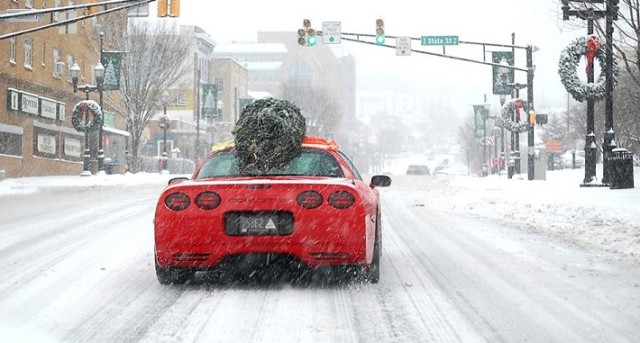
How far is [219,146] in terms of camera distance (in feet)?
24.1

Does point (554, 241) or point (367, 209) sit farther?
point (554, 241)

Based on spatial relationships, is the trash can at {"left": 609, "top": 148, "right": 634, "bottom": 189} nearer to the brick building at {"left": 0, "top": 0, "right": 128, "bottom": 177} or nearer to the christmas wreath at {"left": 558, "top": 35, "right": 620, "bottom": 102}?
the christmas wreath at {"left": 558, "top": 35, "right": 620, "bottom": 102}

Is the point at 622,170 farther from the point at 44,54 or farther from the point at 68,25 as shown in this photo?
the point at 44,54

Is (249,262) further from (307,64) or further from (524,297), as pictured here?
(307,64)

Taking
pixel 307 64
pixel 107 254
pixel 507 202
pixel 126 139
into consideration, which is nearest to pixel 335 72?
pixel 307 64

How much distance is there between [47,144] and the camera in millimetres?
42250

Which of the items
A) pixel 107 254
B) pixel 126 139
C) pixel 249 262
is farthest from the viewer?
pixel 126 139

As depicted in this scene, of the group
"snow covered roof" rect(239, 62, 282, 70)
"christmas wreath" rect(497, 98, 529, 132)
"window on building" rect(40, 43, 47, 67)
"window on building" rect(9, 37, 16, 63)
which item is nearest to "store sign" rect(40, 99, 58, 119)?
"window on building" rect(40, 43, 47, 67)

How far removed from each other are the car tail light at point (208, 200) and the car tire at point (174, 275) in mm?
585

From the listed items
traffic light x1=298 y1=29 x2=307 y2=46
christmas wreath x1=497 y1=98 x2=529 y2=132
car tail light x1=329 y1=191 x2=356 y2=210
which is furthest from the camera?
christmas wreath x1=497 y1=98 x2=529 y2=132

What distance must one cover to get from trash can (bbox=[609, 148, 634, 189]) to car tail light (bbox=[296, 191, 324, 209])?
499 inches

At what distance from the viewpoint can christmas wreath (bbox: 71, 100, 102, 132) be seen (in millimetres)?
36062

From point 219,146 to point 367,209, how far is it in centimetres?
187

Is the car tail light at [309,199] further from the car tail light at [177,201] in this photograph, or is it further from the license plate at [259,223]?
the car tail light at [177,201]
